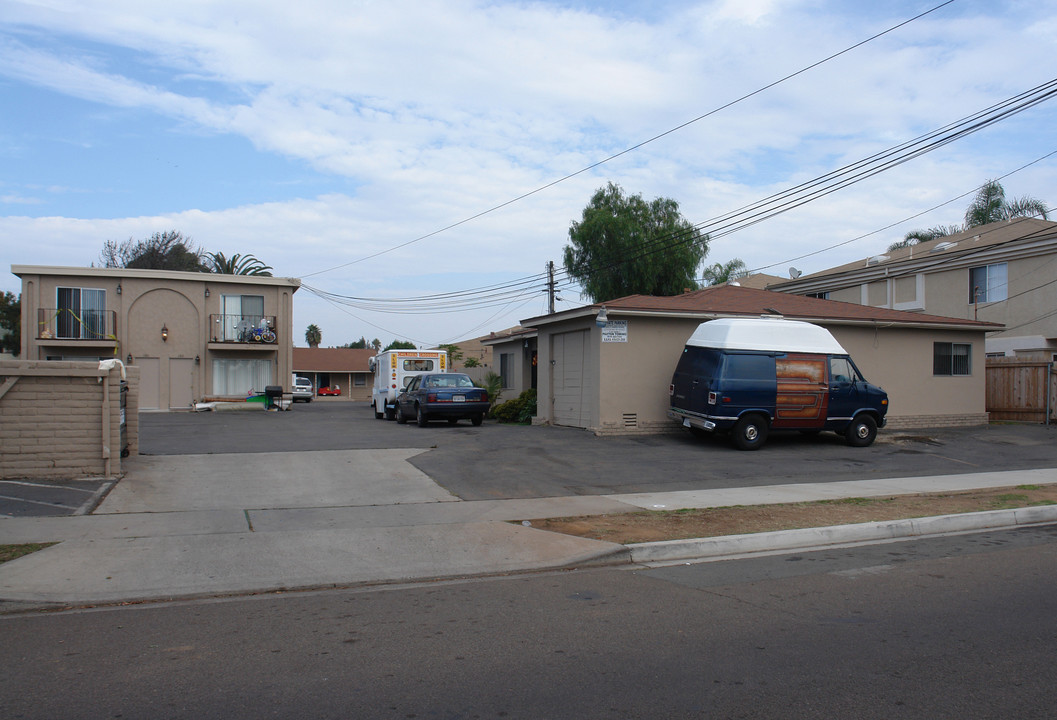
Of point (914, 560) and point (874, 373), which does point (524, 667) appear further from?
point (874, 373)

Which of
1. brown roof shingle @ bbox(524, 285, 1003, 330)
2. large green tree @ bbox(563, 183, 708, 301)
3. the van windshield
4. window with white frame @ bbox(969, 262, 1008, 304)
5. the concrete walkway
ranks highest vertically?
large green tree @ bbox(563, 183, 708, 301)

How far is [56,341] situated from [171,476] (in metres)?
23.7

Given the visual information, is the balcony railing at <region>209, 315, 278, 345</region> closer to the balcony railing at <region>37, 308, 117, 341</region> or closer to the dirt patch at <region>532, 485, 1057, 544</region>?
the balcony railing at <region>37, 308, 117, 341</region>

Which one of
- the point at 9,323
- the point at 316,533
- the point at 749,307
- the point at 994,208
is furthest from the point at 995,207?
the point at 9,323

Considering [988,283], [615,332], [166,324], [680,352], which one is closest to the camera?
[615,332]

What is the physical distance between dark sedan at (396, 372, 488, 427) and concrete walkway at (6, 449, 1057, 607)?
26.9ft

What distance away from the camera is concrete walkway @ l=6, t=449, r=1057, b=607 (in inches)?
286

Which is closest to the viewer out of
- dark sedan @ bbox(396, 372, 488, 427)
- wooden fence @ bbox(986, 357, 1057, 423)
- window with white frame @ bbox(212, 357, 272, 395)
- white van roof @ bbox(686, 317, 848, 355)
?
white van roof @ bbox(686, 317, 848, 355)

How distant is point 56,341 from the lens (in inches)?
1237

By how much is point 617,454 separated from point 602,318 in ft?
12.4

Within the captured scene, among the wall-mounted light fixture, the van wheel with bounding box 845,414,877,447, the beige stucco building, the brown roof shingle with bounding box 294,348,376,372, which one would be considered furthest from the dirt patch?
the brown roof shingle with bounding box 294,348,376,372

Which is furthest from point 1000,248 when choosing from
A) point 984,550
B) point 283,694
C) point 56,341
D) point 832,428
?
point 56,341

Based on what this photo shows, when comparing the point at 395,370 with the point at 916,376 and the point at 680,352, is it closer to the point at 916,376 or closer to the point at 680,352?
the point at 680,352

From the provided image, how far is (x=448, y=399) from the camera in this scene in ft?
69.9
